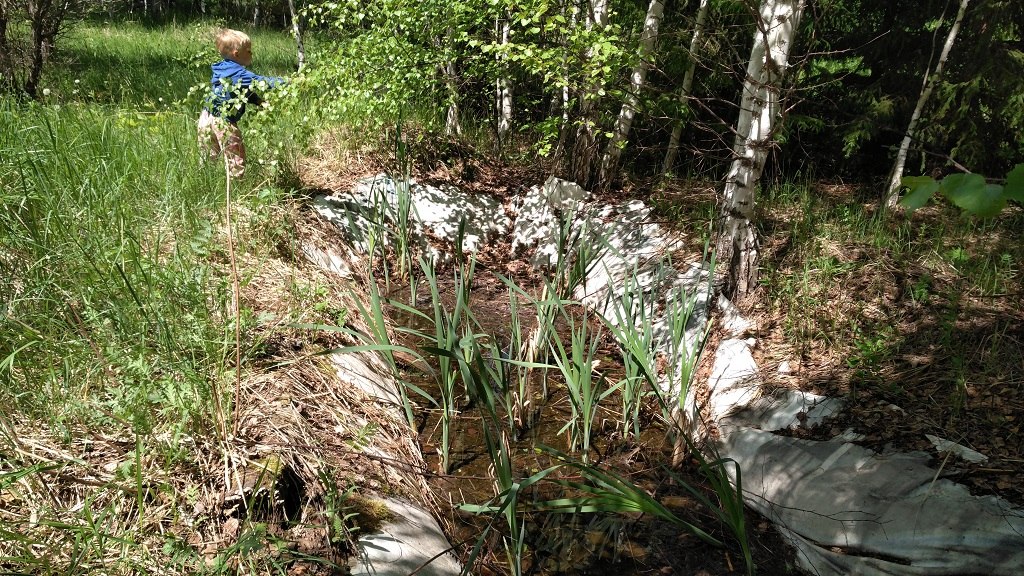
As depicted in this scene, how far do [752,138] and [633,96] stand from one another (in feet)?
4.31

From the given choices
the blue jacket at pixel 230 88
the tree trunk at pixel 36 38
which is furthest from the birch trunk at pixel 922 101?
the tree trunk at pixel 36 38

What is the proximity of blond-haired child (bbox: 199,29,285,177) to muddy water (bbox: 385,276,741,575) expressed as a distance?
1962 mm

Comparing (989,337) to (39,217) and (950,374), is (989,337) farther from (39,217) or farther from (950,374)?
(39,217)

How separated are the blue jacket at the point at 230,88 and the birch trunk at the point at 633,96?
8.35 ft

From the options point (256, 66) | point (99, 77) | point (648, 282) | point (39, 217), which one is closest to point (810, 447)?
point (648, 282)

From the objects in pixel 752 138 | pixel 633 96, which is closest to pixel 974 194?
pixel 752 138

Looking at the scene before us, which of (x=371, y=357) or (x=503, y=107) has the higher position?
(x=503, y=107)

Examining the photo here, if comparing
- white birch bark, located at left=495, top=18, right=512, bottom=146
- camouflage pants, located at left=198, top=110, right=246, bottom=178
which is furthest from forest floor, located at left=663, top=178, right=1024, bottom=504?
camouflage pants, located at left=198, top=110, right=246, bottom=178

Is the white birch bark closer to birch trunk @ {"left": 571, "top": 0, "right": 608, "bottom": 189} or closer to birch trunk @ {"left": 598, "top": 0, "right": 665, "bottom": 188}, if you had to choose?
birch trunk @ {"left": 571, "top": 0, "right": 608, "bottom": 189}

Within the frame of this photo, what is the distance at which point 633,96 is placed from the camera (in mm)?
4879

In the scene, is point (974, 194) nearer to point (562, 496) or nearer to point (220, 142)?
point (562, 496)

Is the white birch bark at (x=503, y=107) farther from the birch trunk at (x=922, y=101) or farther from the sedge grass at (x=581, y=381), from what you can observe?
the sedge grass at (x=581, y=381)

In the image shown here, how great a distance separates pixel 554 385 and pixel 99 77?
686 cm

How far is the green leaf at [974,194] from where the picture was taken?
0.96 meters
